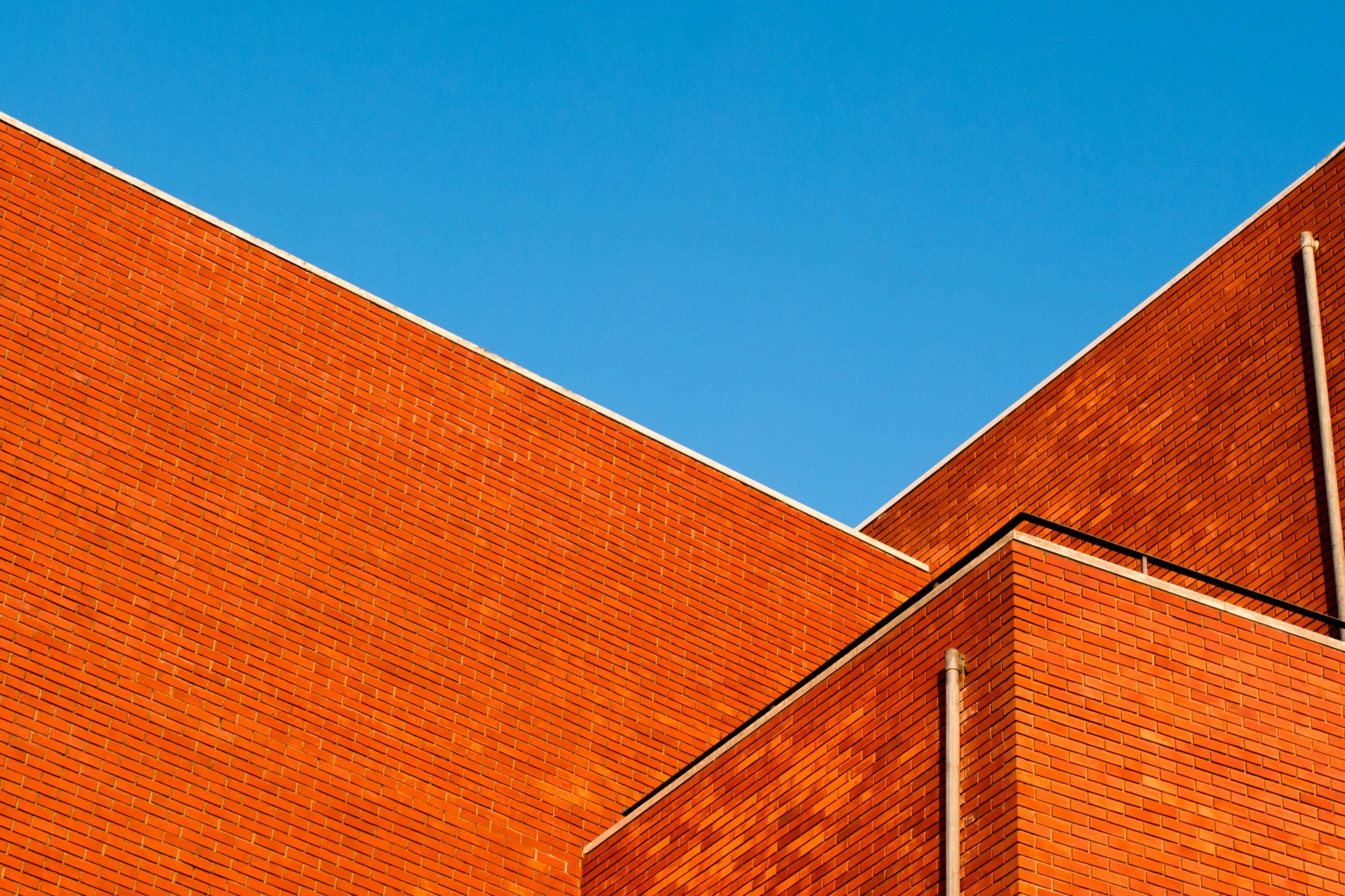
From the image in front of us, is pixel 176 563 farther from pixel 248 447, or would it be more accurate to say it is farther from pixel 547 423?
pixel 547 423

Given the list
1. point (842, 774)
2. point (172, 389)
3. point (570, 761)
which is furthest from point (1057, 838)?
point (172, 389)

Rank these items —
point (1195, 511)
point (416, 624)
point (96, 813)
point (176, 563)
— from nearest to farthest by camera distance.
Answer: point (96, 813), point (176, 563), point (416, 624), point (1195, 511)

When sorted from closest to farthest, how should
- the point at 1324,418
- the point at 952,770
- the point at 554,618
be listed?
1. the point at 952,770
2. the point at 1324,418
3. the point at 554,618

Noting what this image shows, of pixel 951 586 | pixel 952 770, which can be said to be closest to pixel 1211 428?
pixel 951 586

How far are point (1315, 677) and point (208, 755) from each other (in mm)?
8436

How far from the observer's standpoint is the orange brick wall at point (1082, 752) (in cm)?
1055

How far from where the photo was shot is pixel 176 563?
15.4 metres

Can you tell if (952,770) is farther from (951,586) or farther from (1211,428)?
(1211,428)

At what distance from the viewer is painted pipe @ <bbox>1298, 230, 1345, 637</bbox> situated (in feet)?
49.4

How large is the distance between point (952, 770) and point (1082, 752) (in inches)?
31.3

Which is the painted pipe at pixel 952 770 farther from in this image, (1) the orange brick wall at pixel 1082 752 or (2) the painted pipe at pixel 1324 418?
(2) the painted pipe at pixel 1324 418

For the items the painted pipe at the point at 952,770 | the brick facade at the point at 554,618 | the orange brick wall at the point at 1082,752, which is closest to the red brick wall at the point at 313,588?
the brick facade at the point at 554,618

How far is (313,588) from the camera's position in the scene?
630 inches

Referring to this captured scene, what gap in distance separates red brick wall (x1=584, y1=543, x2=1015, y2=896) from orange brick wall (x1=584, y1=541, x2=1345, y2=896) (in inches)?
0.7
